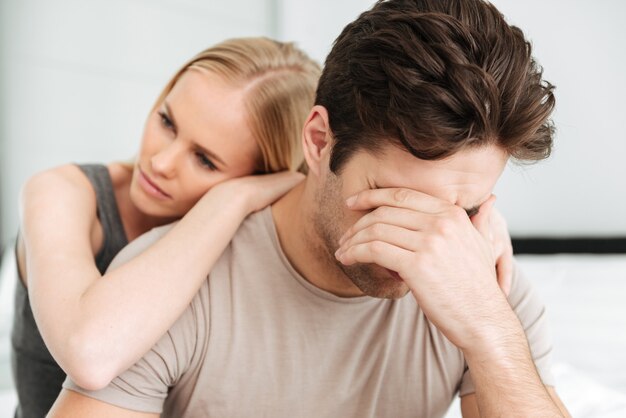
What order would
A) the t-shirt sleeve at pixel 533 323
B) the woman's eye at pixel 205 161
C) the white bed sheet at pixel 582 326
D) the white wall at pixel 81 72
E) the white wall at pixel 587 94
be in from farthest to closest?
the white wall at pixel 81 72 < the white wall at pixel 587 94 < the white bed sheet at pixel 582 326 < the woman's eye at pixel 205 161 < the t-shirt sleeve at pixel 533 323

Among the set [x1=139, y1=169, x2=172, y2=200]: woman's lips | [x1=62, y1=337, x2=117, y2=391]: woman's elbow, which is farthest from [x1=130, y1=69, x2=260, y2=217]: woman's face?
[x1=62, y1=337, x2=117, y2=391]: woman's elbow

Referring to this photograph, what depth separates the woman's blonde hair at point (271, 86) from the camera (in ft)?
4.46

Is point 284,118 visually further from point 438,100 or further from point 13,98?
point 13,98

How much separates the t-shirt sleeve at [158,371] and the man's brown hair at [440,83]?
0.39 meters

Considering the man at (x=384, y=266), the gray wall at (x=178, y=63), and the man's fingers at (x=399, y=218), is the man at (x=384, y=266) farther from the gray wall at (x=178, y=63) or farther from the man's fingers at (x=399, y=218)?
the gray wall at (x=178, y=63)

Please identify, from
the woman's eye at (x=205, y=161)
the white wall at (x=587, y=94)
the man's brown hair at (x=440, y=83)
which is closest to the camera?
the man's brown hair at (x=440, y=83)

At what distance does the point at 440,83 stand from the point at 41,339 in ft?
3.35

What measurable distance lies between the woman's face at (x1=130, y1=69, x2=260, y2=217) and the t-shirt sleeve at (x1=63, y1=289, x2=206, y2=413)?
288mm

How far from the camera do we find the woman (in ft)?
3.28

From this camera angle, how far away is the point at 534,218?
2816 mm

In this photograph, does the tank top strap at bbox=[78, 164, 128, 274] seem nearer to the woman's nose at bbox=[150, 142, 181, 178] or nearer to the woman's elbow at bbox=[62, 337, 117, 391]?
the woman's nose at bbox=[150, 142, 181, 178]

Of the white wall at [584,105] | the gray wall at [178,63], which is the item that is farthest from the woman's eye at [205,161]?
the white wall at [584,105]

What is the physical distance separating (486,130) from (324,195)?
309mm

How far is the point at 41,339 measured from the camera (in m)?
1.42
